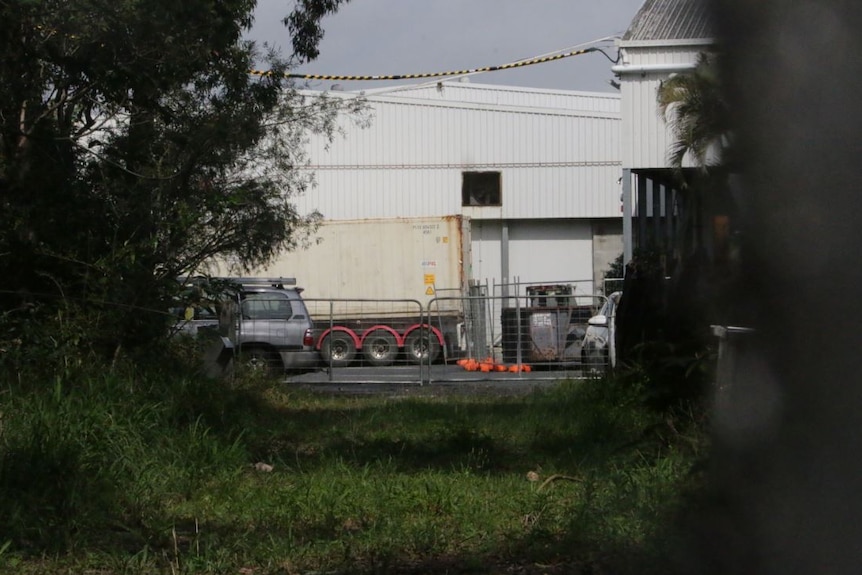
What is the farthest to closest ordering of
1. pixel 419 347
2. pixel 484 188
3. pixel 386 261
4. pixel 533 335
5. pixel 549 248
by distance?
pixel 549 248 → pixel 484 188 → pixel 386 261 → pixel 419 347 → pixel 533 335

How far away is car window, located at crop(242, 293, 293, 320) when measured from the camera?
56.2 ft

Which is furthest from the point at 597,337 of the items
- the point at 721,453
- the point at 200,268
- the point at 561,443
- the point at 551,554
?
the point at 721,453

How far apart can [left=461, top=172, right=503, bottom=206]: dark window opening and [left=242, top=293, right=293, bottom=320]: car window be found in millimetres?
13314

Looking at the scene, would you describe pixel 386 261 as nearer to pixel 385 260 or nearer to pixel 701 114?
pixel 385 260

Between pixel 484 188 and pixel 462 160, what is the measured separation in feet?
3.57

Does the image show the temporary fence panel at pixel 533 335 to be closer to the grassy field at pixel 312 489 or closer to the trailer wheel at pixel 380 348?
the trailer wheel at pixel 380 348

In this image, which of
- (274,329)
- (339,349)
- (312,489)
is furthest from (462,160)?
(312,489)

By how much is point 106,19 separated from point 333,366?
10405 mm

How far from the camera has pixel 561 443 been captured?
29.0 feet

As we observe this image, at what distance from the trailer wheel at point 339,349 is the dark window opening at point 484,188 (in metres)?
11.4

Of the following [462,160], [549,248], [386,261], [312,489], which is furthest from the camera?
[549,248]

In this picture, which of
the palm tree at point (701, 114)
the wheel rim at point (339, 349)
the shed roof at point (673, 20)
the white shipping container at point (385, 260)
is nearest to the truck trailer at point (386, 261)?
the white shipping container at point (385, 260)

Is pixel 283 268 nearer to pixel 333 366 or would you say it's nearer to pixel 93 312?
pixel 333 366

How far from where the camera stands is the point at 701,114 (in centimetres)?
268
